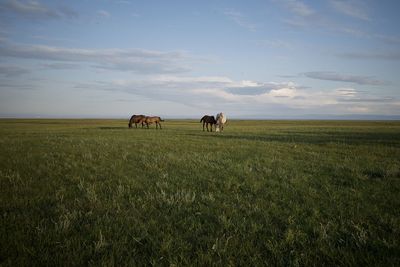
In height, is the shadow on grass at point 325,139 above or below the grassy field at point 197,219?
above

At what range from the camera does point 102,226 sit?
444 cm

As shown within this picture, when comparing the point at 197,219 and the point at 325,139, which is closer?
the point at 197,219

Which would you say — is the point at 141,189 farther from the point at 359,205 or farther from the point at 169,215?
the point at 359,205

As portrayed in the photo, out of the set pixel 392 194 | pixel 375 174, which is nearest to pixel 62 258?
pixel 392 194

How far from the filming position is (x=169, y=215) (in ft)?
16.8

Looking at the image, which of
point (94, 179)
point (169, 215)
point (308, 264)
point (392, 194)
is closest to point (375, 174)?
point (392, 194)

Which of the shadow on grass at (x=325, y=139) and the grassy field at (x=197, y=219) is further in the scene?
the shadow on grass at (x=325, y=139)

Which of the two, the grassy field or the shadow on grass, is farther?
the shadow on grass

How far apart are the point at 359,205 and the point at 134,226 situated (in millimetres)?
4935

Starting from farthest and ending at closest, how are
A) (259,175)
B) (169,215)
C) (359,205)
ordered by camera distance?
(259,175) → (359,205) → (169,215)

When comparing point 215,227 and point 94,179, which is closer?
point 215,227

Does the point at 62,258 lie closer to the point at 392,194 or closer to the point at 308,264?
the point at 308,264

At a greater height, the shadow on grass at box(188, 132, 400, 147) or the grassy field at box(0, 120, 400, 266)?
the shadow on grass at box(188, 132, 400, 147)

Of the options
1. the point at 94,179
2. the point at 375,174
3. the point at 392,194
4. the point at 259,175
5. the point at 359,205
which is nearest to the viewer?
the point at 359,205
